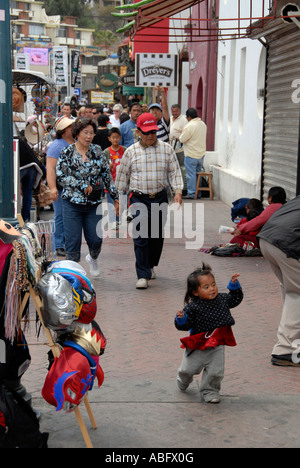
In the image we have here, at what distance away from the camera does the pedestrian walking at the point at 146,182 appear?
27.5ft

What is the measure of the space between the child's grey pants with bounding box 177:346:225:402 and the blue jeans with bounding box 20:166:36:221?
6.82 m

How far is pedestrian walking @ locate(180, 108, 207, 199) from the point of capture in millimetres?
16781

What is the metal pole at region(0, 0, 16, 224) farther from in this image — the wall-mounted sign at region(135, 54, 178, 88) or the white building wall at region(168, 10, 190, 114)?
the white building wall at region(168, 10, 190, 114)

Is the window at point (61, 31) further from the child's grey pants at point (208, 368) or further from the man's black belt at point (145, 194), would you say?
the child's grey pants at point (208, 368)

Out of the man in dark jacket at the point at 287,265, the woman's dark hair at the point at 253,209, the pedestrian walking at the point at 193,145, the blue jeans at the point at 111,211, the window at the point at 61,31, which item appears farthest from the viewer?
the window at the point at 61,31

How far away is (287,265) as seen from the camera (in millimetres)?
5727

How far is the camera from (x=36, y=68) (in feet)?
222

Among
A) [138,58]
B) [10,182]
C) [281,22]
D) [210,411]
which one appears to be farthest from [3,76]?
[138,58]

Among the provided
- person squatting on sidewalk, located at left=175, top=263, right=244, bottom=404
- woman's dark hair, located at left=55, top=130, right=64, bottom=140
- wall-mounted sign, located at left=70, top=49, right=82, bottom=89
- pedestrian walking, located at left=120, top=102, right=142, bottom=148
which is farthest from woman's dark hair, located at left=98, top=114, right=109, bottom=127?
wall-mounted sign, located at left=70, top=49, right=82, bottom=89

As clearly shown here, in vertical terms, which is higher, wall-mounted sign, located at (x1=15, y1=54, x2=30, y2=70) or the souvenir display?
wall-mounted sign, located at (x1=15, y1=54, x2=30, y2=70)

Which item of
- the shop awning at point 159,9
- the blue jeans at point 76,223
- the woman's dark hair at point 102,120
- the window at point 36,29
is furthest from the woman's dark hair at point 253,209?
the window at point 36,29

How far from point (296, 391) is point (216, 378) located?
0.65 meters

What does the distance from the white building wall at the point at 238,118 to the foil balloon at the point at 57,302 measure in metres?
9.48
